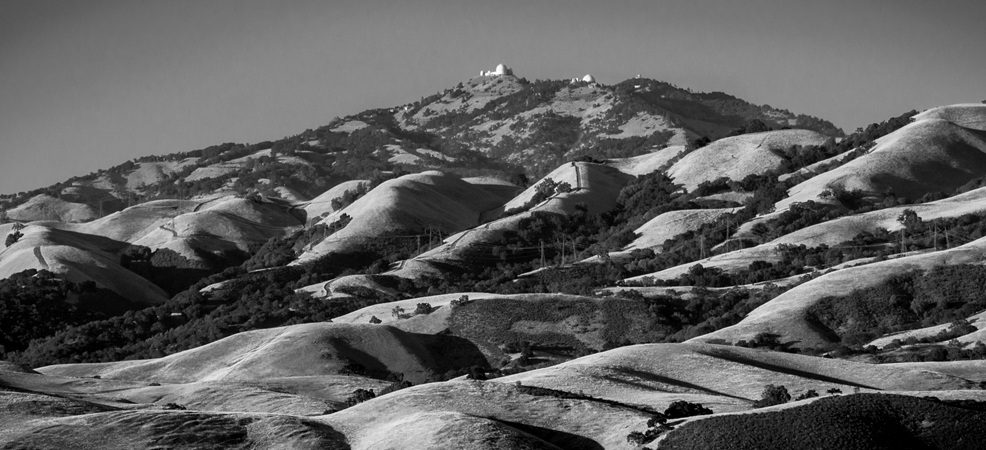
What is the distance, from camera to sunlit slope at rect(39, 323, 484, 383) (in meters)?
98.9

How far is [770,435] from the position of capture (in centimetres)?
5003

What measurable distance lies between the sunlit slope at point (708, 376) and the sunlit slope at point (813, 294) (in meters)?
20.6

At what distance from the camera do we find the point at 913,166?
172500mm

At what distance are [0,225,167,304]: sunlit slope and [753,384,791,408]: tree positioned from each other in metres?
112

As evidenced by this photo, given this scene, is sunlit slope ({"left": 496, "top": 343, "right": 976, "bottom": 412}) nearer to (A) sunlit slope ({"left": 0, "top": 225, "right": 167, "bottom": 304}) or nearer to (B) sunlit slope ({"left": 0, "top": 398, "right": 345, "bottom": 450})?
(B) sunlit slope ({"left": 0, "top": 398, "right": 345, "bottom": 450})

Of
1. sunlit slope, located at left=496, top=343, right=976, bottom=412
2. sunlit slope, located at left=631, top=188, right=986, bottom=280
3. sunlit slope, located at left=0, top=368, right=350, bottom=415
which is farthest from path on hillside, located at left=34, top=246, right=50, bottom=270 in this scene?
sunlit slope, located at left=496, top=343, right=976, bottom=412

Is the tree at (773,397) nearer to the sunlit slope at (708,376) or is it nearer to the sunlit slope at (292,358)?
the sunlit slope at (708,376)

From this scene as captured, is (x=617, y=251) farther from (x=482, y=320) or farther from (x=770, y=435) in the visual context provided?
(x=770, y=435)

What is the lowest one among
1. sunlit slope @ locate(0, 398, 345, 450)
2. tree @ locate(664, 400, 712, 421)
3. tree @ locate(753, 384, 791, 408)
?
tree @ locate(753, 384, 791, 408)

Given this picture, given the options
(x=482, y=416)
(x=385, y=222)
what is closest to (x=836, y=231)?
(x=385, y=222)

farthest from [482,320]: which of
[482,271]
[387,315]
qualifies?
[482,271]

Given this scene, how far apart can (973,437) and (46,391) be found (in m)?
50.6

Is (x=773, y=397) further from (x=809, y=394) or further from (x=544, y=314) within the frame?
(x=544, y=314)

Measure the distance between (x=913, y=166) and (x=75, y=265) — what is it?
112900mm
